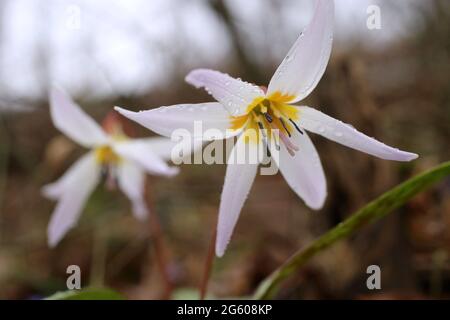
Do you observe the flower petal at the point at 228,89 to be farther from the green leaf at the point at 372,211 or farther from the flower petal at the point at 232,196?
the green leaf at the point at 372,211

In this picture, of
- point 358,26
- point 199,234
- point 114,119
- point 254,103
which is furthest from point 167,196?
point 254,103

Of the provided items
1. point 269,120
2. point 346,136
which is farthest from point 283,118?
point 346,136

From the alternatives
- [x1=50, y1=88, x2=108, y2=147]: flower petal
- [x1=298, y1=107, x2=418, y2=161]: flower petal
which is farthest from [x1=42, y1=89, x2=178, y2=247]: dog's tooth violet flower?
[x1=298, y1=107, x2=418, y2=161]: flower petal

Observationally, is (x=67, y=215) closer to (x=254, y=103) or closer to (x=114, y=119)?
(x=114, y=119)

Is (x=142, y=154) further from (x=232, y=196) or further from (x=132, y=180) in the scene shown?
(x=232, y=196)

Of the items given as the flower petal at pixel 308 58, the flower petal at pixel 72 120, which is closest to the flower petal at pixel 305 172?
the flower petal at pixel 308 58

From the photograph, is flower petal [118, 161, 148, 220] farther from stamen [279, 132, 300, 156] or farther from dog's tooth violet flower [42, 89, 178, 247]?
stamen [279, 132, 300, 156]
